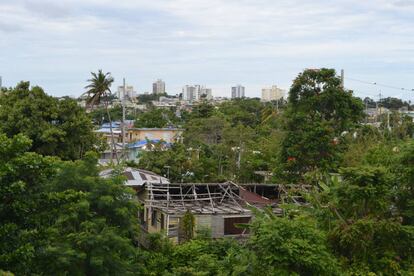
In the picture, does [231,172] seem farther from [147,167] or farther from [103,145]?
[103,145]

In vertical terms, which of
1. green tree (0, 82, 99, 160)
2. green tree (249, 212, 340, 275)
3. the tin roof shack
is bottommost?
the tin roof shack

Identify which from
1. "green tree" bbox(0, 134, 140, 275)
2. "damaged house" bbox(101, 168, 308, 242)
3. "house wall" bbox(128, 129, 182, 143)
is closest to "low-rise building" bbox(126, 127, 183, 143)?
"house wall" bbox(128, 129, 182, 143)

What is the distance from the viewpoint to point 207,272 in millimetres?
13523

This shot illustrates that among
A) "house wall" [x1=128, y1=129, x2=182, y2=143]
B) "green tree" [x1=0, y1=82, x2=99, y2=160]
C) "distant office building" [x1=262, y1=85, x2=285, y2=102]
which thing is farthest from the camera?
"distant office building" [x1=262, y1=85, x2=285, y2=102]

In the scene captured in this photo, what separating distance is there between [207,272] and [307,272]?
8.27ft

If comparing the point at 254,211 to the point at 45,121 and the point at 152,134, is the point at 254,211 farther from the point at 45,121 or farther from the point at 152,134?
the point at 152,134

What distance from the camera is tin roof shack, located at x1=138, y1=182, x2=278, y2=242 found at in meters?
19.8

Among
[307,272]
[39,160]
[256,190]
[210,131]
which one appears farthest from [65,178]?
[210,131]

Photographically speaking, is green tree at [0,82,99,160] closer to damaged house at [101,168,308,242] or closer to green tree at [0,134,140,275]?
damaged house at [101,168,308,242]

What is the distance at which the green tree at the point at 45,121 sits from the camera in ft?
71.4

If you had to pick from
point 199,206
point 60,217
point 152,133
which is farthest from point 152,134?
point 60,217

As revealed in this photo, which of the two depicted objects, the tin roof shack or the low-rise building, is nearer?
the tin roof shack

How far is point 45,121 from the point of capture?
2236cm

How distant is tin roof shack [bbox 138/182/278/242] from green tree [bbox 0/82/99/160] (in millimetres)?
3635
